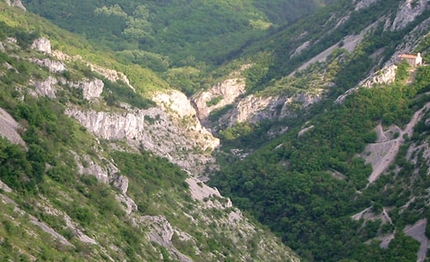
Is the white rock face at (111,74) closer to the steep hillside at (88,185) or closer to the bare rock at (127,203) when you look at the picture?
the steep hillside at (88,185)

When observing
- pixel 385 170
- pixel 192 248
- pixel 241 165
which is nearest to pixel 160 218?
pixel 192 248

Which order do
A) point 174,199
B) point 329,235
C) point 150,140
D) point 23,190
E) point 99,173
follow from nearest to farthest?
point 23,190
point 99,173
point 174,199
point 329,235
point 150,140

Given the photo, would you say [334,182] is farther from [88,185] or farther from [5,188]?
[5,188]

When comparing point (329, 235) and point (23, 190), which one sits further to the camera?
point (329, 235)

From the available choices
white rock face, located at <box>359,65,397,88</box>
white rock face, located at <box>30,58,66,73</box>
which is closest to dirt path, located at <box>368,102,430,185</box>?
white rock face, located at <box>359,65,397,88</box>

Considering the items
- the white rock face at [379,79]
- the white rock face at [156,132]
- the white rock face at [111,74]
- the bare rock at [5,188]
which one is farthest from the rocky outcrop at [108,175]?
the white rock face at [379,79]

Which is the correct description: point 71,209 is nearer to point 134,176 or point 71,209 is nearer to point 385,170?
point 134,176
